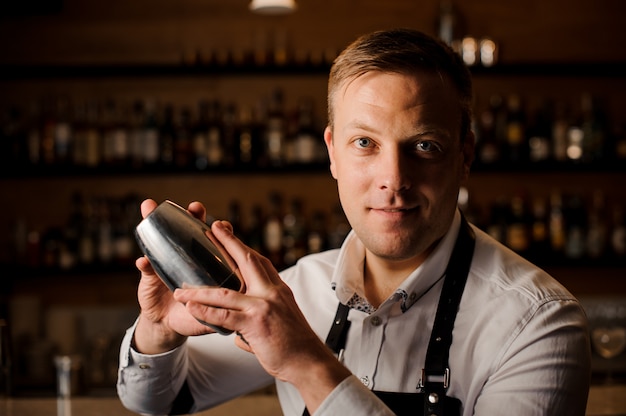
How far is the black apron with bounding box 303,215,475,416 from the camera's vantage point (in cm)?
115

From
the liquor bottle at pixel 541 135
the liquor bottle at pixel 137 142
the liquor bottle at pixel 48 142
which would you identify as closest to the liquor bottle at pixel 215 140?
the liquor bottle at pixel 137 142

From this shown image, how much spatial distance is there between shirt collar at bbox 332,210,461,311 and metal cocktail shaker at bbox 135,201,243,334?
340 millimetres

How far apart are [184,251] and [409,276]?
40 cm

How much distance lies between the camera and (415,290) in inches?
49.2

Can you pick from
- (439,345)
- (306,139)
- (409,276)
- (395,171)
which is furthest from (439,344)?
(306,139)

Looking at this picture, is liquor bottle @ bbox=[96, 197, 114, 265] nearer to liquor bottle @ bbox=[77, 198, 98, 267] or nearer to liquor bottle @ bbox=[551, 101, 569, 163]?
liquor bottle @ bbox=[77, 198, 98, 267]

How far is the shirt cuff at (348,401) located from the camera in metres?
0.95

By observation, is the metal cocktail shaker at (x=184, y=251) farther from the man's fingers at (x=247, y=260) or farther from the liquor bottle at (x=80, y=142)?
the liquor bottle at (x=80, y=142)

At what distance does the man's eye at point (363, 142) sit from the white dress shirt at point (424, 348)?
0.68 feet

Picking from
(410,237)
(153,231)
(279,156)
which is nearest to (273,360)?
(153,231)

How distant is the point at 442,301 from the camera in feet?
4.04

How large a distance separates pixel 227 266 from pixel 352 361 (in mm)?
370

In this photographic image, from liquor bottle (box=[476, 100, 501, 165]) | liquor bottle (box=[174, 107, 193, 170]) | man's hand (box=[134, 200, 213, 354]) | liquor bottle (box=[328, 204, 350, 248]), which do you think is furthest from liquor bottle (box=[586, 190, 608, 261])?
man's hand (box=[134, 200, 213, 354])

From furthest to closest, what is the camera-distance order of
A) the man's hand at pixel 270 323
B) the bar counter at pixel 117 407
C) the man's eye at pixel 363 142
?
the bar counter at pixel 117 407 < the man's eye at pixel 363 142 < the man's hand at pixel 270 323
